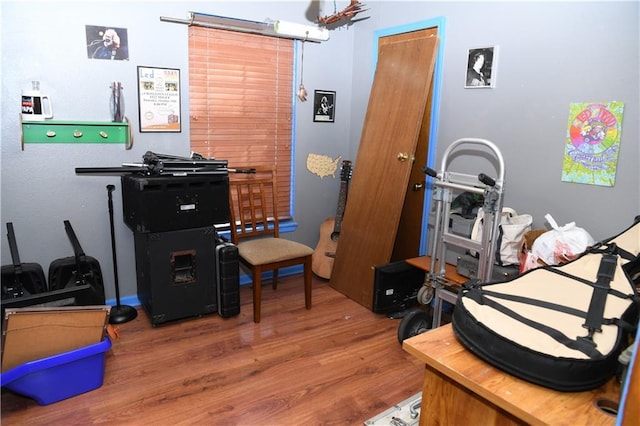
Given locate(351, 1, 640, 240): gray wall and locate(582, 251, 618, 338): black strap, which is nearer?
locate(582, 251, 618, 338): black strap

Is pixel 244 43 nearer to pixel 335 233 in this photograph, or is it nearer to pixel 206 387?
pixel 335 233

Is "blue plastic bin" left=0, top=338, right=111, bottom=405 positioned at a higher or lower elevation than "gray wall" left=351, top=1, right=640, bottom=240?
lower

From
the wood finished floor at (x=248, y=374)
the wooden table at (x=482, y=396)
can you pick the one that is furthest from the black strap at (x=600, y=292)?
the wood finished floor at (x=248, y=374)

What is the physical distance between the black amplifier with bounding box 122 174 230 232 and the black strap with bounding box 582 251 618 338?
2108mm

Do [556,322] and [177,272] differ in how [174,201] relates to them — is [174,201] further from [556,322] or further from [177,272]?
[556,322]

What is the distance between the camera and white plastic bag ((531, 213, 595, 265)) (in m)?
2.08

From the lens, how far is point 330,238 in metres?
3.83

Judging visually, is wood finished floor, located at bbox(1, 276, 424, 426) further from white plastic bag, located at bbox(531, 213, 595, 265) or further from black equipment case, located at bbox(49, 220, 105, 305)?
white plastic bag, located at bbox(531, 213, 595, 265)

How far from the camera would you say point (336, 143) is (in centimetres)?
392

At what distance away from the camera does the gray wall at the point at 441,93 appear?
224 cm

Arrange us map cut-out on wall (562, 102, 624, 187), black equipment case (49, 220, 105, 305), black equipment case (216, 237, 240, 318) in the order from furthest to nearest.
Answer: black equipment case (216, 237, 240, 318)
black equipment case (49, 220, 105, 305)
us map cut-out on wall (562, 102, 624, 187)

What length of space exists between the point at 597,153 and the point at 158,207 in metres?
2.43

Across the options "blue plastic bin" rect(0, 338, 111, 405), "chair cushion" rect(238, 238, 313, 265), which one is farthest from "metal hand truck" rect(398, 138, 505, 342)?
"blue plastic bin" rect(0, 338, 111, 405)

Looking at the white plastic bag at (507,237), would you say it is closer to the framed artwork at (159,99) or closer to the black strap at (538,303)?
the black strap at (538,303)
